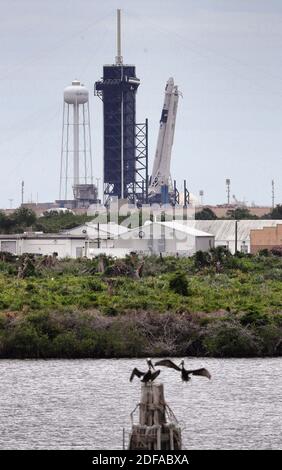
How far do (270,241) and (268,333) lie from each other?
2204 inches

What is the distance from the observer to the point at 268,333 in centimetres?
6438

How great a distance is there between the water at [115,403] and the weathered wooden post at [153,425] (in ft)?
29.1

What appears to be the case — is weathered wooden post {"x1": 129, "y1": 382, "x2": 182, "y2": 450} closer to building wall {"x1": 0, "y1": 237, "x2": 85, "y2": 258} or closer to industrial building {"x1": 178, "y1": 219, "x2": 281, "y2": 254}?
building wall {"x1": 0, "y1": 237, "x2": 85, "y2": 258}

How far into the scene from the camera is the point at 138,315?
66625 mm

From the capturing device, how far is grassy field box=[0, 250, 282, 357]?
209 feet

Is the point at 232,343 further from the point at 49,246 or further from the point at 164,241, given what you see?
the point at 164,241

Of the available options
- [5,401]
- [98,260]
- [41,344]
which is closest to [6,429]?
[5,401]

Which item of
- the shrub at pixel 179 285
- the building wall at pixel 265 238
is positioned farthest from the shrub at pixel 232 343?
the building wall at pixel 265 238

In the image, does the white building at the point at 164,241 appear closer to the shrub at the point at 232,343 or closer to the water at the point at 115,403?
the shrub at the point at 232,343

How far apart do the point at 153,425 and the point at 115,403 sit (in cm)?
1746

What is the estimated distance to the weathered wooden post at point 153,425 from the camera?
3419cm

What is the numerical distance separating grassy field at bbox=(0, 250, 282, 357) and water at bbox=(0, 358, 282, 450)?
1.14 m

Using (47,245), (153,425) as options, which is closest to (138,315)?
(153,425)
